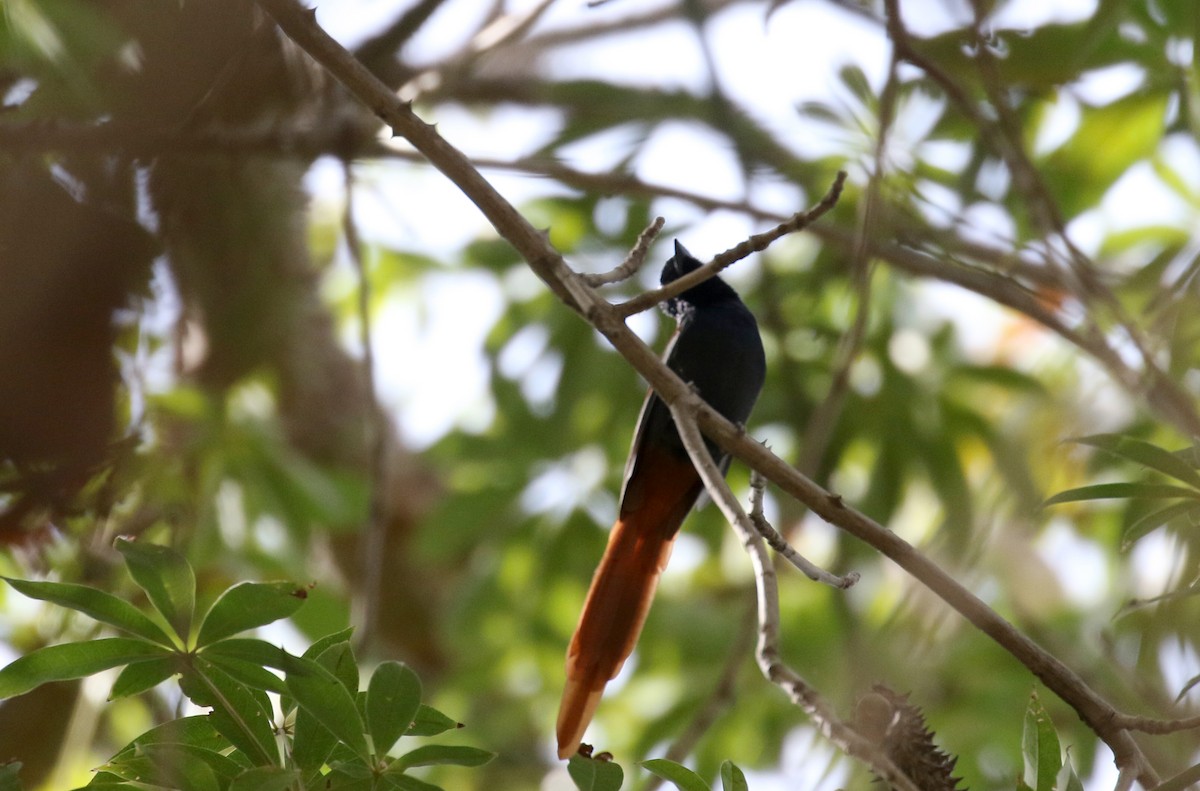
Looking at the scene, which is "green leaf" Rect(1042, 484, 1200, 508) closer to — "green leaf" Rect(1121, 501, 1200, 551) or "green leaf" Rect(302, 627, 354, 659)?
"green leaf" Rect(1121, 501, 1200, 551)

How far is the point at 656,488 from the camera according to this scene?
3641mm

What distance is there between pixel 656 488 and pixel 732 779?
1.83 metres

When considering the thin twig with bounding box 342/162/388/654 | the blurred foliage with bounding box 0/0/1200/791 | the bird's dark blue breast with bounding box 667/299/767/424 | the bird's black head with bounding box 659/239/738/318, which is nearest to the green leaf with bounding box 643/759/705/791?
the blurred foliage with bounding box 0/0/1200/791

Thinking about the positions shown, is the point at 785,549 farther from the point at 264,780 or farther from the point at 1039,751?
the point at 264,780

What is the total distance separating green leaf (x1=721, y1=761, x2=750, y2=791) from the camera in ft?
5.99

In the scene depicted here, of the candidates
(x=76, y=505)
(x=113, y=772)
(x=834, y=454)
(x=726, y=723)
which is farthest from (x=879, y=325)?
(x=113, y=772)

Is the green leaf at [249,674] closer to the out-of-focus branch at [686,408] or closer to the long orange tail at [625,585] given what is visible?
the out-of-focus branch at [686,408]

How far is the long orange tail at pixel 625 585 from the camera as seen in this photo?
110 inches

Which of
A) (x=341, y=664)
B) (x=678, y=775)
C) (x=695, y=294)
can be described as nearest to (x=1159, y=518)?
(x=678, y=775)

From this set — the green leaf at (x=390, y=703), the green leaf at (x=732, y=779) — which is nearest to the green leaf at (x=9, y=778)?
the green leaf at (x=390, y=703)

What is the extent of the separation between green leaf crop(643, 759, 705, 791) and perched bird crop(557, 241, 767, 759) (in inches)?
30.8

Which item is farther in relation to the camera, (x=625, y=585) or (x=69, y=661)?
(x=625, y=585)

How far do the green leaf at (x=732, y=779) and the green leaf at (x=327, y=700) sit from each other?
0.55 meters

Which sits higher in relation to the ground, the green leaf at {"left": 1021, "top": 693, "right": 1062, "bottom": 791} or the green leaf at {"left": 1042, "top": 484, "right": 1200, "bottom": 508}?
the green leaf at {"left": 1042, "top": 484, "right": 1200, "bottom": 508}
